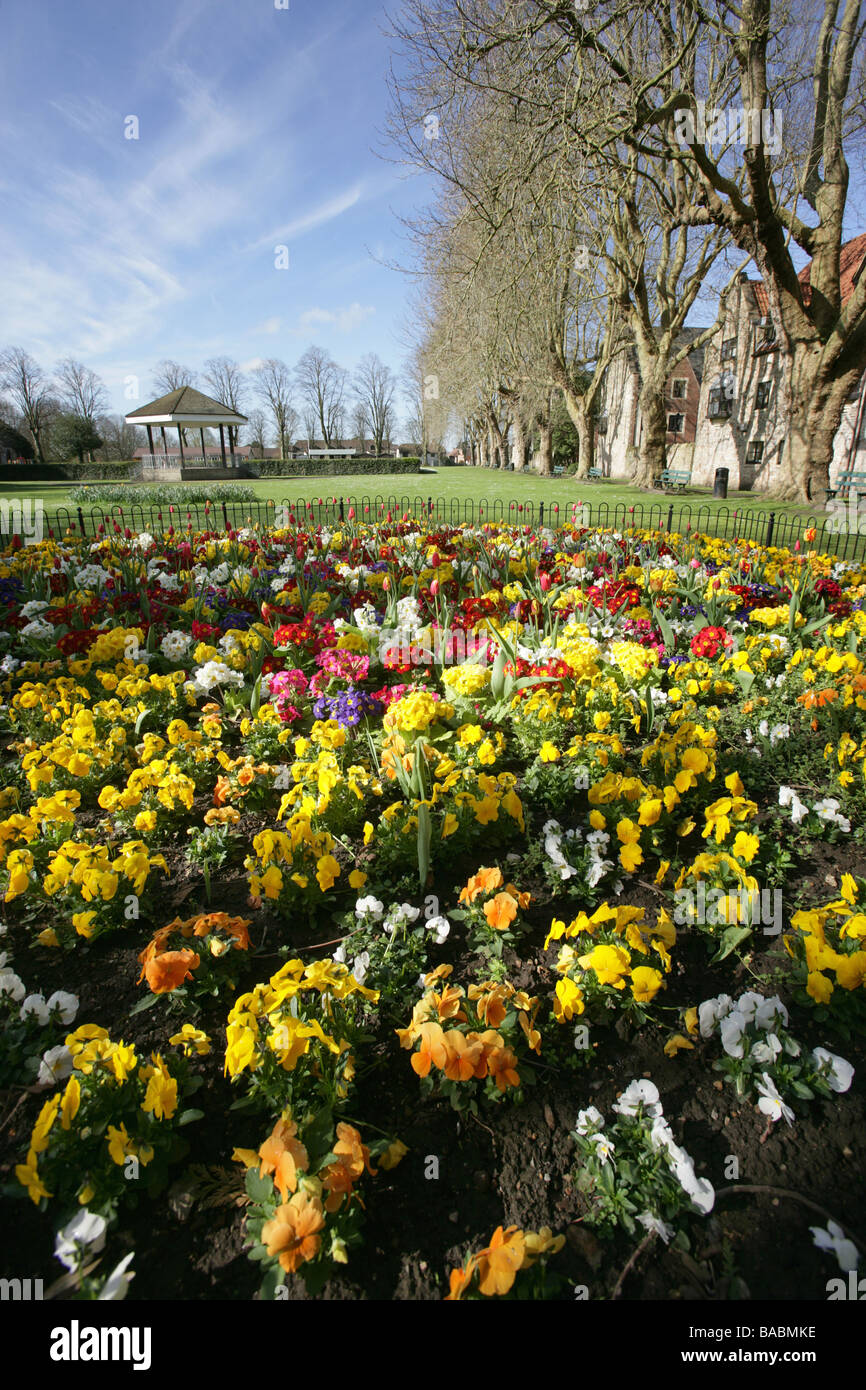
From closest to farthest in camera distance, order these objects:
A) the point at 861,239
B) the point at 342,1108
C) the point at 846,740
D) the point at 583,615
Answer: the point at 342,1108
the point at 846,740
the point at 583,615
the point at 861,239

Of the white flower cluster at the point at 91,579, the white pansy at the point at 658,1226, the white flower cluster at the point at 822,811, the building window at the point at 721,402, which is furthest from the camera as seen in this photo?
the building window at the point at 721,402

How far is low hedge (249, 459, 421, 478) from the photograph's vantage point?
44562mm

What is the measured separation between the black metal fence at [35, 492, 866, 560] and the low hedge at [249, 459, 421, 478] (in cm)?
2631

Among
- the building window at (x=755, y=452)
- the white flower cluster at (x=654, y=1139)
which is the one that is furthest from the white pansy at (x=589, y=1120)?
the building window at (x=755, y=452)

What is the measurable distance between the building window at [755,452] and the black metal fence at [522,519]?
16206mm

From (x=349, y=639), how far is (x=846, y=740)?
2.82 m

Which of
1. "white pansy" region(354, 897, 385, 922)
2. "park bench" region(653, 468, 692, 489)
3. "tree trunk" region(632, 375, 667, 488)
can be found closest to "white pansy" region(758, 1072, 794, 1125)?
"white pansy" region(354, 897, 385, 922)

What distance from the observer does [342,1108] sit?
177cm

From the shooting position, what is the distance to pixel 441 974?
1972 millimetres

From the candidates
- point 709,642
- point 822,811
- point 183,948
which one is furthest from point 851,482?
point 183,948

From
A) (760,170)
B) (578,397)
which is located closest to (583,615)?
(760,170)

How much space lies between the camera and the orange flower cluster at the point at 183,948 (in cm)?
179

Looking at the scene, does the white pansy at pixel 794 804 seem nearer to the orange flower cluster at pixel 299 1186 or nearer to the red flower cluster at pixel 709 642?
the red flower cluster at pixel 709 642
